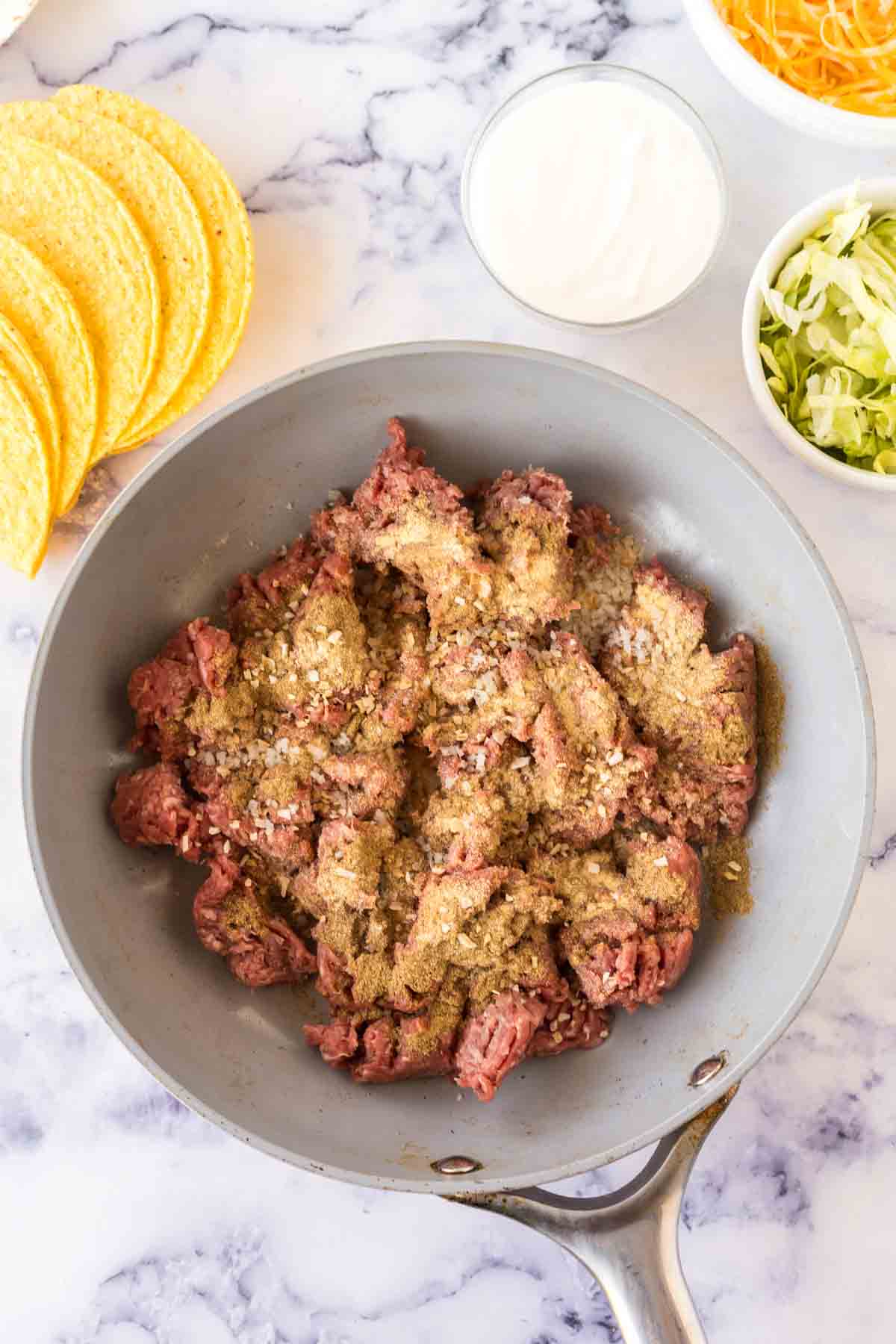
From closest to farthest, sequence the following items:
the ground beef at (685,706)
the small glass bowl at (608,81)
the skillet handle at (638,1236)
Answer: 1. the skillet handle at (638,1236)
2. the ground beef at (685,706)
3. the small glass bowl at (608,81)

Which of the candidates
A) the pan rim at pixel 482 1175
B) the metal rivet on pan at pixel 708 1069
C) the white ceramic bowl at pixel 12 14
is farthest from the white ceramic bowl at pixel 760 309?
the white ceramic bowl at pixel 12 14

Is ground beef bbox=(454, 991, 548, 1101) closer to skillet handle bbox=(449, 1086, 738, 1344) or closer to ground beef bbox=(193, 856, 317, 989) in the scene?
skillet handle bbox=(449, 1086, 738, 1344)

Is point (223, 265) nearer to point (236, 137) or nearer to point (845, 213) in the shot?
point (236, 137)

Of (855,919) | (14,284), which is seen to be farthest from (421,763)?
(14,284)

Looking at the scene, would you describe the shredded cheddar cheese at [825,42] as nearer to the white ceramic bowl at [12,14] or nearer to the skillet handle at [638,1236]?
the white ceramic bowl at [12,14]

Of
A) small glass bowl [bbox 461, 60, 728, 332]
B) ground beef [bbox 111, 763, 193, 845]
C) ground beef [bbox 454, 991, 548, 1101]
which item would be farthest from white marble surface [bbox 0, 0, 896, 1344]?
ground beef [bbox 454, 991, 548, 1101]

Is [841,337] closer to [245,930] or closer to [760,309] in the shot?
[760,309]
